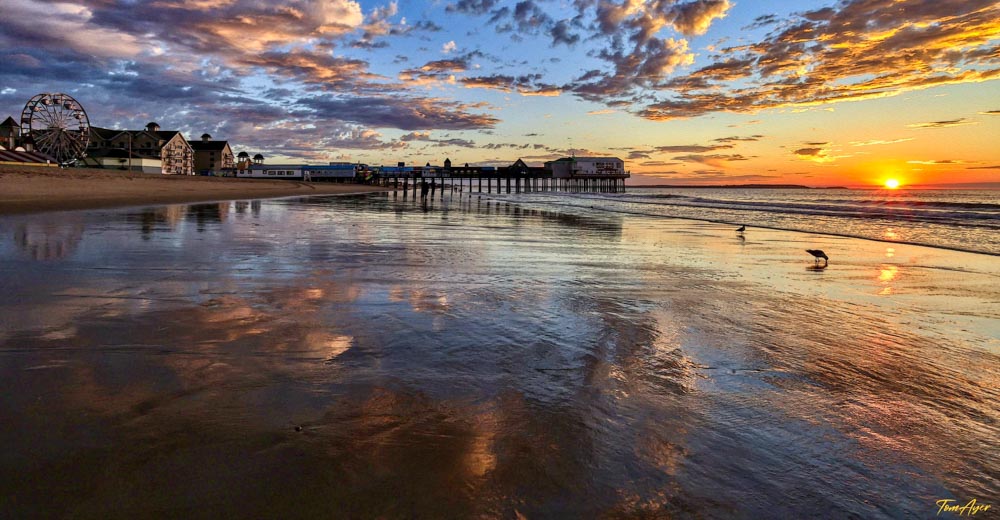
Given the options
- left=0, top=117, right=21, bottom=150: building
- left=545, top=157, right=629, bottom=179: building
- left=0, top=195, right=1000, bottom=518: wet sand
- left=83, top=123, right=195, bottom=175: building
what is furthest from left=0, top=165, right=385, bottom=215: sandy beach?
left=545, top=157, right=629, bottom=179: building

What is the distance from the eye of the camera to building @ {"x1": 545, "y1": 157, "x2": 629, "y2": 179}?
126 meters

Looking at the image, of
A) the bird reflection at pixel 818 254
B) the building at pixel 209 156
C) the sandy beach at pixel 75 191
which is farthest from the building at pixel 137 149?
the bird reflection at pixel 818 254

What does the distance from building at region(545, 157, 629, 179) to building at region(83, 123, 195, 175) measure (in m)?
79.6

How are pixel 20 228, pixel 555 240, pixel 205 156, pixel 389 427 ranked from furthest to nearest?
pixel 205 156 → pixel 555 240 → pixel 20 228 → pixel 389 427

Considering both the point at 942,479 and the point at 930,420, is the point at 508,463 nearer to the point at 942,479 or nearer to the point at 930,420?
the point at 942,479

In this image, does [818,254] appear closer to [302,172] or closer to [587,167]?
[587,167]

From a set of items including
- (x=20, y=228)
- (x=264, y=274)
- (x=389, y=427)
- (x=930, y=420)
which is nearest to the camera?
(x=389, y=427)

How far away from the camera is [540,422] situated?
3289 millimetres

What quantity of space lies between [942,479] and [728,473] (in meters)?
1.17

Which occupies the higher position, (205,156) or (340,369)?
(205,156)

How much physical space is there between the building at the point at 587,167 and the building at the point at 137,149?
79586 millimetres

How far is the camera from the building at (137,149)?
78812mm

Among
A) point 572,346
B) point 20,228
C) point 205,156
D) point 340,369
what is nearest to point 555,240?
point 572,346

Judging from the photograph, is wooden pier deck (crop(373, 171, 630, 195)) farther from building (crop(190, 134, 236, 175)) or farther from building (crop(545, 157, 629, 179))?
building (crop(190, 134, 236, 175))
